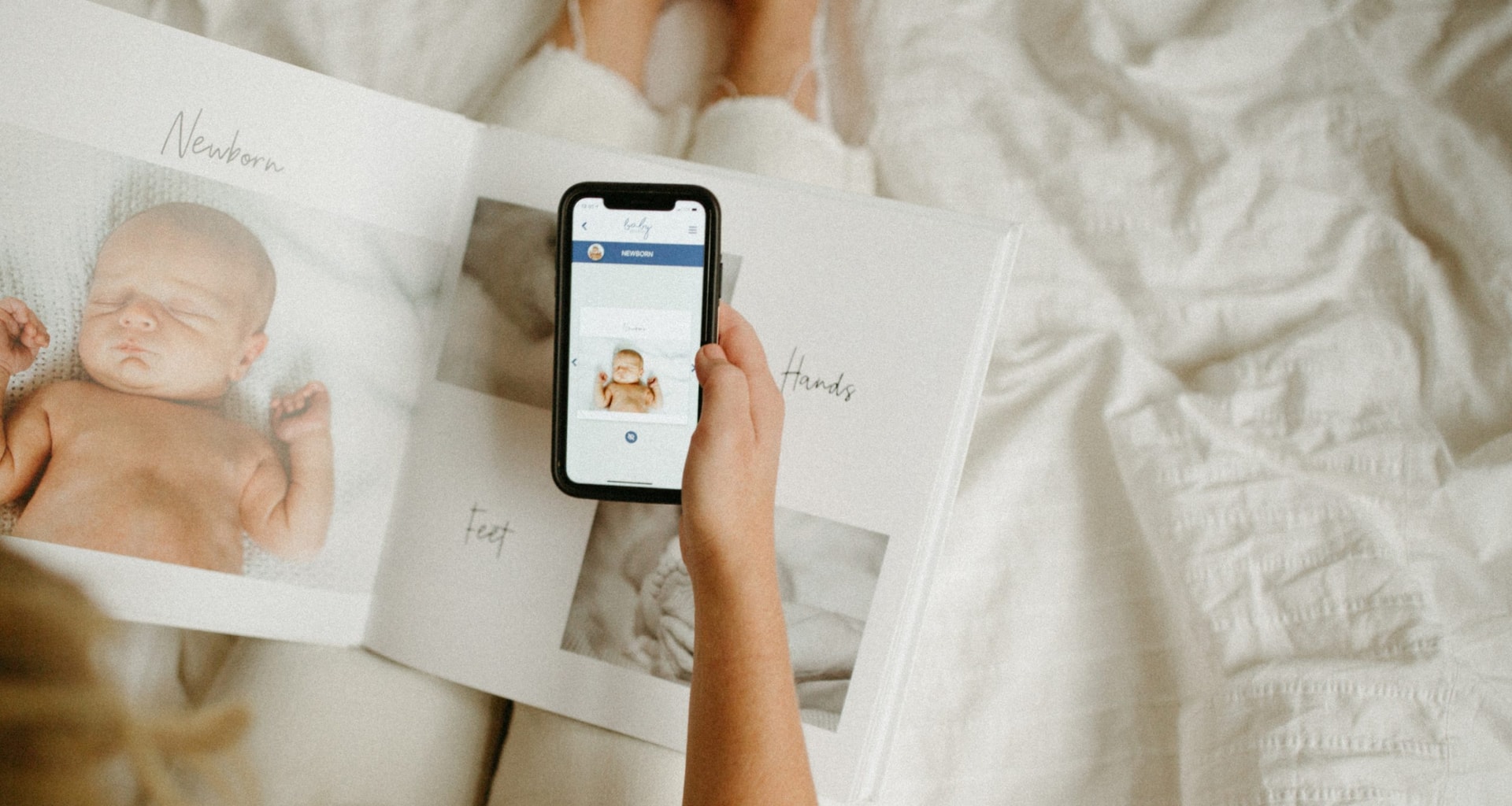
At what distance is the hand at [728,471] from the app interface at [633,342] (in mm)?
47

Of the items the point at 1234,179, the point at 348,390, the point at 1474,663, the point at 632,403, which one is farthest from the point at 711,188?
the point at 1474,663

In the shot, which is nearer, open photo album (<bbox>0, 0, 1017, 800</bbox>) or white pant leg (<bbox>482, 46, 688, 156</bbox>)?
open photo album (<bbox>0, 0, 1017, 800</bbox>)

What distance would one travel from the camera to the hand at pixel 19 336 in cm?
45

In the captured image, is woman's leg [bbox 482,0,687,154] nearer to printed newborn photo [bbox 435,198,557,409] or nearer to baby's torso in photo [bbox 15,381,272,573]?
printed newborn photo [bbox 435,198,557,409]

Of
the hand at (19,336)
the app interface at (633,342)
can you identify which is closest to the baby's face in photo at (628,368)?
the app interface at (633,342)

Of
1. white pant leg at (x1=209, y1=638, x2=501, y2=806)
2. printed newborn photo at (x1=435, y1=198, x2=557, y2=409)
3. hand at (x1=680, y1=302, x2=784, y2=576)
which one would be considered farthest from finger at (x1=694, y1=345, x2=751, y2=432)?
white pant leg at (x1=209, y1=638, x2=501, y2=806)

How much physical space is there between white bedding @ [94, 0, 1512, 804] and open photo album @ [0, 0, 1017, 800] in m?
0.09

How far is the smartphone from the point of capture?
0.46 metres

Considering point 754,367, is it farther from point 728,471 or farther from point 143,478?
point 143,478

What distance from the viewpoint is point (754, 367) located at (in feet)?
1.42

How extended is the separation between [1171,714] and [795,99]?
1.43ft

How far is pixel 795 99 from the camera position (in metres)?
0.62

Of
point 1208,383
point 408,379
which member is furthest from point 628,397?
point 1208,383

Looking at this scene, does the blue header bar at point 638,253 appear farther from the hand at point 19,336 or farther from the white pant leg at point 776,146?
the hand at point 19,336
